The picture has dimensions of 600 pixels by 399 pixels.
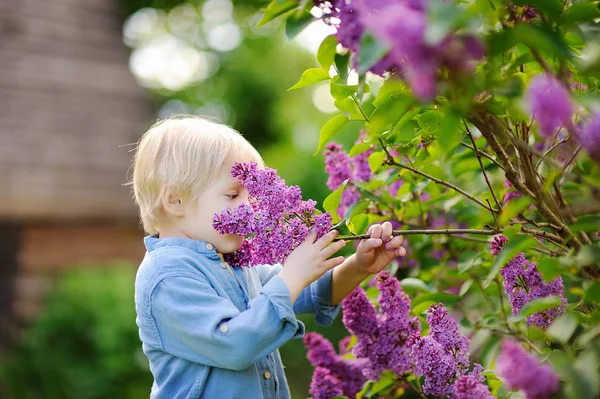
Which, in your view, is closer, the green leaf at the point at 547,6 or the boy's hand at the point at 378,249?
the green leaf at the point at 547,6

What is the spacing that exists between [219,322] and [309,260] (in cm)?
23

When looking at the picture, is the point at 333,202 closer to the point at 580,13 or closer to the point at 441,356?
the point at 441,356

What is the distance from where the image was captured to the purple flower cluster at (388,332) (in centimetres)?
149

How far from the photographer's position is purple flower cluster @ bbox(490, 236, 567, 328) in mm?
1222

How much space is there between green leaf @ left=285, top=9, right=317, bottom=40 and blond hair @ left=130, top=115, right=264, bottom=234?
57 centimetres

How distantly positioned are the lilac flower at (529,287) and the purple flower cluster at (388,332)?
0.29 m

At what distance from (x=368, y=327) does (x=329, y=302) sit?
292 mm

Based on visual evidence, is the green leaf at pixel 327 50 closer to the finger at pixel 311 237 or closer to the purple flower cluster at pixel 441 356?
the finger at pixel 311 237

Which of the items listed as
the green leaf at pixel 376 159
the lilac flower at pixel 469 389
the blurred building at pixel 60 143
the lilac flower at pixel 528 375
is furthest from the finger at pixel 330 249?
the blurred building at pixel 60 143

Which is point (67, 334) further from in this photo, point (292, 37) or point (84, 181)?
point (292, 37)

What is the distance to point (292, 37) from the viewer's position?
3.53ft

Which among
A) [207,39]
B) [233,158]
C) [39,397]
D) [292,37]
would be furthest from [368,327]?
[207,39]

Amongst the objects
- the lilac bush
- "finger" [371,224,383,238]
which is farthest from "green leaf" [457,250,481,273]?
"finger" [371,224,383,238]

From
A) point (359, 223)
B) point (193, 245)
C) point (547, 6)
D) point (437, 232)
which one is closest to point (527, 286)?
point (437, 232)
